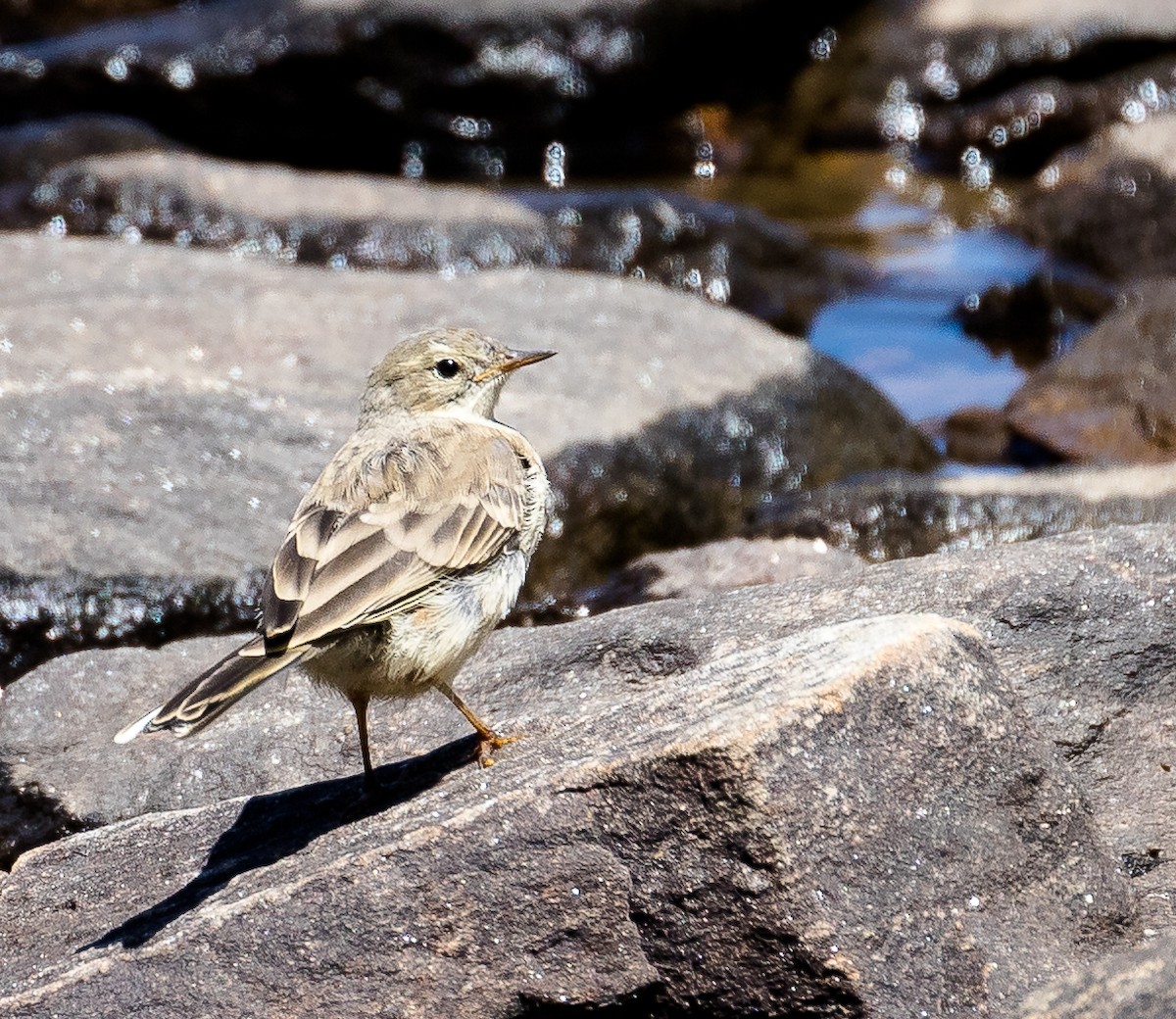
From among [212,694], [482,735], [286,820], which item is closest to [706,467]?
[482,735]

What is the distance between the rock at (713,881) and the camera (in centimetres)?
393

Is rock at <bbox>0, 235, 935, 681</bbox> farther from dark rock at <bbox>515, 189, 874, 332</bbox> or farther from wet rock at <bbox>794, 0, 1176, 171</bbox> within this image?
wet rock at <bbox>794, 0, 1176, 171</bbox>

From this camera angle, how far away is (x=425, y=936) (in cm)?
419

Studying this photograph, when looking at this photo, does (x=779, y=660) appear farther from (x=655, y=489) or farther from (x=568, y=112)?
(x=568, y=112)

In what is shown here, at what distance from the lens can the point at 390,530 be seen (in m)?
4.99

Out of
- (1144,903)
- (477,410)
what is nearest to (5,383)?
(477,410)

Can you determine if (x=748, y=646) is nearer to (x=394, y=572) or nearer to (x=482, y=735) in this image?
(x=482, y=735)

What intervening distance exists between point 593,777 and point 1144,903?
5.06 feet

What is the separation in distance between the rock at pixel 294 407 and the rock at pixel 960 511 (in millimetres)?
740

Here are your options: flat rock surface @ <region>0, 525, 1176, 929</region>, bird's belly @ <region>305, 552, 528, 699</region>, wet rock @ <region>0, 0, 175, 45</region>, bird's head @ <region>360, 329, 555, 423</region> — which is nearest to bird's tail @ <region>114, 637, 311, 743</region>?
bird's belly @ <region>305, 552, 528, 699</region>

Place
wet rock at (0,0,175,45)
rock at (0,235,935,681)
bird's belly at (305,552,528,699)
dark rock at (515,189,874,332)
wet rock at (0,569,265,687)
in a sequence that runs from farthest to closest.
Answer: wet rock at (0,0,175,45), dark rock at (515,189,874,332), rock at (0,235,935,681), wet rock at (0,569,265,687), bird's belly at (305,552,528,699)

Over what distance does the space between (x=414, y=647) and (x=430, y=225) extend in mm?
7755

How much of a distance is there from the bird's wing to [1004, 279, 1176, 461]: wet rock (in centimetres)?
484

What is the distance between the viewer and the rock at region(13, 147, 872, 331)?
1215 centimetres
